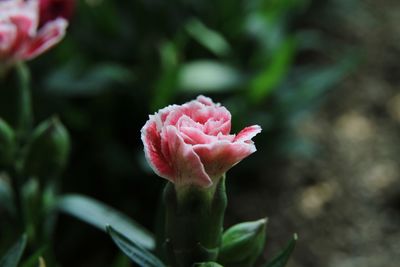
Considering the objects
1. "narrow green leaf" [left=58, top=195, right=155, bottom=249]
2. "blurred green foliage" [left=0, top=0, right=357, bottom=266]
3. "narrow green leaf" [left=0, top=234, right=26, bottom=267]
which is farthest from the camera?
"blurred green foliage" [left=0, top=0, right=357, bottom=266]

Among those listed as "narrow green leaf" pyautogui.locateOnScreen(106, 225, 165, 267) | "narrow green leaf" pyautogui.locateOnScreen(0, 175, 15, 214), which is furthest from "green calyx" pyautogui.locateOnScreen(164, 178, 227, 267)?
"narrow green leaf" pyautogui.locateOnScreen(0, 175, 15, 214)

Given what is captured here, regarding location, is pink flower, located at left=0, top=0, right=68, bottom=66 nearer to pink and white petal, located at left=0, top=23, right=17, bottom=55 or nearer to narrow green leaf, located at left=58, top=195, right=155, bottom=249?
pink and white petal, located at left=0, top=23, right=17, bottom=55

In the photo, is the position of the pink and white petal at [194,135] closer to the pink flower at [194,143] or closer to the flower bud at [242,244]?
the pink flower at [194,143]

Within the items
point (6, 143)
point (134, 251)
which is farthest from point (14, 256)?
point (6, 143)

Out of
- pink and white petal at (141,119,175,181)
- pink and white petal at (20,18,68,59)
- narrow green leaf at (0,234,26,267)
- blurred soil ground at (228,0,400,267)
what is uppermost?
pink and white petal at (141,119,175,181)

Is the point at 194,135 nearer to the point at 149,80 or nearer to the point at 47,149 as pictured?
the point at 47,149

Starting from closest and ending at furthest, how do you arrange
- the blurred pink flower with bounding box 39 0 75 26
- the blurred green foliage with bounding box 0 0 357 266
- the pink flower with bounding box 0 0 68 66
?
the pink flower with bounding box 0 0 68 66 → the blurred pink flower with bounding box 39 0 75 26 → the blurred green foliage with bounding box 0 0 357 266

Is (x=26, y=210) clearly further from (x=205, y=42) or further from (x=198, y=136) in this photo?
(x=205, y=42)
